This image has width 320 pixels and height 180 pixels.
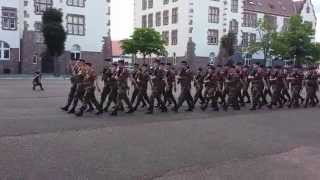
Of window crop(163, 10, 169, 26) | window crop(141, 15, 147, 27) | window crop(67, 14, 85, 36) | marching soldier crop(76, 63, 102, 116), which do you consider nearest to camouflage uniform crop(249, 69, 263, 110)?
marching soldier crop(76, 63, 102, 116)

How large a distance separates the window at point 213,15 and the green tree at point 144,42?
9.78 m

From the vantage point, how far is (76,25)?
203 ft

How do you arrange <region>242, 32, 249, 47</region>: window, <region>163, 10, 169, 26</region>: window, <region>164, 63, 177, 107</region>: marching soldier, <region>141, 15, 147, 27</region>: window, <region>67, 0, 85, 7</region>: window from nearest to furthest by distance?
<region>164, 63, 177, 107</region>: marching soldier < <region>67, 0, 85, 7</region>: window < <region>163, 10, 169, 26</region>: window < <region>242, 32, 249, 47</region>: window < <region>141, 15, 147, 27</region>: window

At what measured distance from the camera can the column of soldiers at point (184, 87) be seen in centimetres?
1823

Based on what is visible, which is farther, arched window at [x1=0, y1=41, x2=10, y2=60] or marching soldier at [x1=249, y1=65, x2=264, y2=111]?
arched window at [x1=0, y1=41, x2=10, y2=60]

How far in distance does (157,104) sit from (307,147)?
27.1 ft

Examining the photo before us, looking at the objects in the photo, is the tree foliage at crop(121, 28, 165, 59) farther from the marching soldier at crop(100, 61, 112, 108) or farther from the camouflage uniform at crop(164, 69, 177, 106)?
the marching soldier at crop(100, 61, 112, 108)

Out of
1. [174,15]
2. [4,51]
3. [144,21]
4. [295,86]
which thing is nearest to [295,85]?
[295,86]

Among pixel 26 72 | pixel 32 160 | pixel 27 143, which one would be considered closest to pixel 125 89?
pixel 27 143

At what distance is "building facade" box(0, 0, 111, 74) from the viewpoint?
2217 inches

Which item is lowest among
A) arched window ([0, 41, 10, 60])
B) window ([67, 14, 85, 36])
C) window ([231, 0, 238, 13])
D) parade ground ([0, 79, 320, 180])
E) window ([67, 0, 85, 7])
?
parade ground ([0, 79, 320, 180])

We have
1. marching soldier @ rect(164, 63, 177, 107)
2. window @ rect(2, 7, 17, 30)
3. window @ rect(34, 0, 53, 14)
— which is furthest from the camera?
window @ rect(34, 0, 53, 14)

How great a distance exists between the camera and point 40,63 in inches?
2301

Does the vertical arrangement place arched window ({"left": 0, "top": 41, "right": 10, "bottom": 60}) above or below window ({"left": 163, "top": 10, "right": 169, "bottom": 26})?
below
